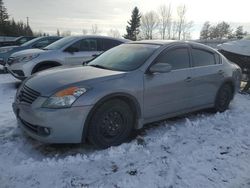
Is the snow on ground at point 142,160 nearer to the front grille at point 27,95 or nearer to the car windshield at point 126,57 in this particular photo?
the front grille at point 27,95

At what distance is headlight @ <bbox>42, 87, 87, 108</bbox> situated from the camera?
337cm

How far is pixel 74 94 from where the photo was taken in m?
3.42

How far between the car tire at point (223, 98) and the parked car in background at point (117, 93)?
242mm

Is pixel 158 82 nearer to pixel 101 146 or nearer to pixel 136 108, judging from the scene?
pixel 136 108

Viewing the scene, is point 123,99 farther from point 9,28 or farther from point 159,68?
point 9,28

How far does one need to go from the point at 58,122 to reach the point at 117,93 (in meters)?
0.92

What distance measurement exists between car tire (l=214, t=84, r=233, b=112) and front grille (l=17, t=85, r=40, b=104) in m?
3.78

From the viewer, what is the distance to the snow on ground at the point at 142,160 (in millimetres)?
3012

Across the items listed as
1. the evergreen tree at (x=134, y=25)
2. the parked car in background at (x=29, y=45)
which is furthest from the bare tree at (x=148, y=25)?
the parked car in background at (x=29, y=45)

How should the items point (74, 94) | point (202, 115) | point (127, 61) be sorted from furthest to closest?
point (202, 115) → point (127, 61) → point (74, 94)

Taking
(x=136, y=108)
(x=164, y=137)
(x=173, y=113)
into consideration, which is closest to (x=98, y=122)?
(x=136, y=108)

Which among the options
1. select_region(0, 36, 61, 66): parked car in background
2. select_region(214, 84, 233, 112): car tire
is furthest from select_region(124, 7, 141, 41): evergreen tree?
select_region(214, 84, 233, 112): car tire

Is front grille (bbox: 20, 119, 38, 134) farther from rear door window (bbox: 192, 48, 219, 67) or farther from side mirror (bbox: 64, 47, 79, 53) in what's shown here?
side mirror (bbox: 64, 47, 79, 53)

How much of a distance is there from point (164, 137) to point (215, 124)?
1.34 metres
